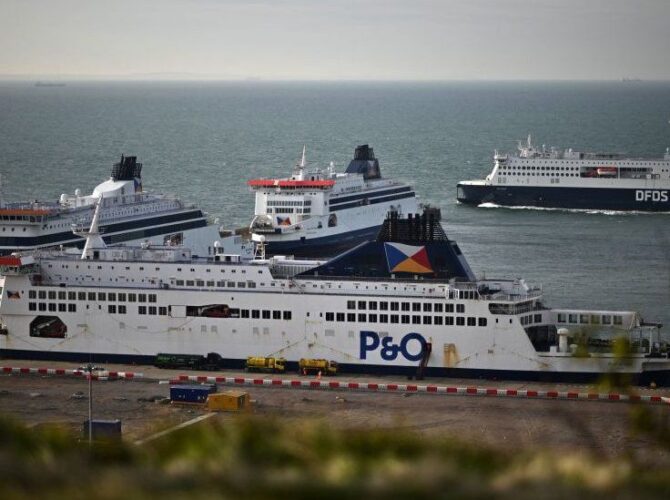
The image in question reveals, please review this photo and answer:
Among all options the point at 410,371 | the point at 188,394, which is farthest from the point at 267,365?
the point at 188,394

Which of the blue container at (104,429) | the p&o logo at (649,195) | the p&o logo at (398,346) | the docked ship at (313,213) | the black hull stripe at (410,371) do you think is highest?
the p&o logo at (649,195)

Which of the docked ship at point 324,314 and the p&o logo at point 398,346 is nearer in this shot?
the docked ship at point 324,314

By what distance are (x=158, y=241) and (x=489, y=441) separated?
2842cm

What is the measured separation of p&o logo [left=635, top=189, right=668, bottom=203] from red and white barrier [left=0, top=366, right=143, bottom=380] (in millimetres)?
53012

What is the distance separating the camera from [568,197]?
9375 centimetres

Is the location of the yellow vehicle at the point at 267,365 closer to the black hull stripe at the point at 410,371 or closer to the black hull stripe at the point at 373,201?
the black hull stripe at the point at 410,371

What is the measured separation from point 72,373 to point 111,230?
17228 millimetres

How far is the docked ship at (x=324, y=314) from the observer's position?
43.8 metres

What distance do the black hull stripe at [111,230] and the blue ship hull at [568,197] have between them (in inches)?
1167

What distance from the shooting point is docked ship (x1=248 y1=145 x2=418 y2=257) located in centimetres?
6894

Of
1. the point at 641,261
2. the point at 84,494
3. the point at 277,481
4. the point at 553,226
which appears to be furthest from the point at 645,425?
the point at 553,226

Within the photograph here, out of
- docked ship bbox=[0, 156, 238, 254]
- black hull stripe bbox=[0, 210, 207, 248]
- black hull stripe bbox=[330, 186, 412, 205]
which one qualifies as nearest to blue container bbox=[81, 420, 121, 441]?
docked ship bbox=[0, 156, 238, 254]

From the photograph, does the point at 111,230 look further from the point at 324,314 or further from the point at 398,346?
the point at 398,346

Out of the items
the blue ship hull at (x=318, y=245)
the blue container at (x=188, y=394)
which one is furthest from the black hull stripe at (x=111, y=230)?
the blue container at (x=188, y=394)
